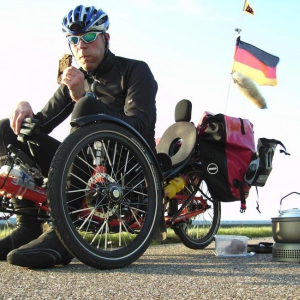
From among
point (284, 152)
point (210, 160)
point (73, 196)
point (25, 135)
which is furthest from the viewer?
point (284, 152)

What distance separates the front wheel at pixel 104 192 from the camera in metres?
2.60

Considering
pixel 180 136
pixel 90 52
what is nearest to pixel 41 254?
pixel 90 52

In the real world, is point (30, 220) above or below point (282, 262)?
above

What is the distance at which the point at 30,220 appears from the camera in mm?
3654

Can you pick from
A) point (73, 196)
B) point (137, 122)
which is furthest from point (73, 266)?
point (137, 122)

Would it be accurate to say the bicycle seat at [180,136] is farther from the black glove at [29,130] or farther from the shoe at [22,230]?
the black glove at [29,130]

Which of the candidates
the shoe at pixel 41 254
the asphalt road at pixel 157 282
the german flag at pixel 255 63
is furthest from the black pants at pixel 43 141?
the german flag at pixel 255 63

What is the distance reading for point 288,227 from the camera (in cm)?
362

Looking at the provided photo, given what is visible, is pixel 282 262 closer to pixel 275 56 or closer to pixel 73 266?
pixel 73 266

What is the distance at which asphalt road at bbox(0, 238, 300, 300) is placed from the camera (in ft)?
6.82

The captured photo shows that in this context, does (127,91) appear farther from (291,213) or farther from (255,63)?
(255,63)

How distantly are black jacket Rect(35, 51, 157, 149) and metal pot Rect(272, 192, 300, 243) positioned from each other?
1062 mm

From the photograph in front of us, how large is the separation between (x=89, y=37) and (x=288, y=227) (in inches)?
73.7

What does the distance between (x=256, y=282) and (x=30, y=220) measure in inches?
71.6
